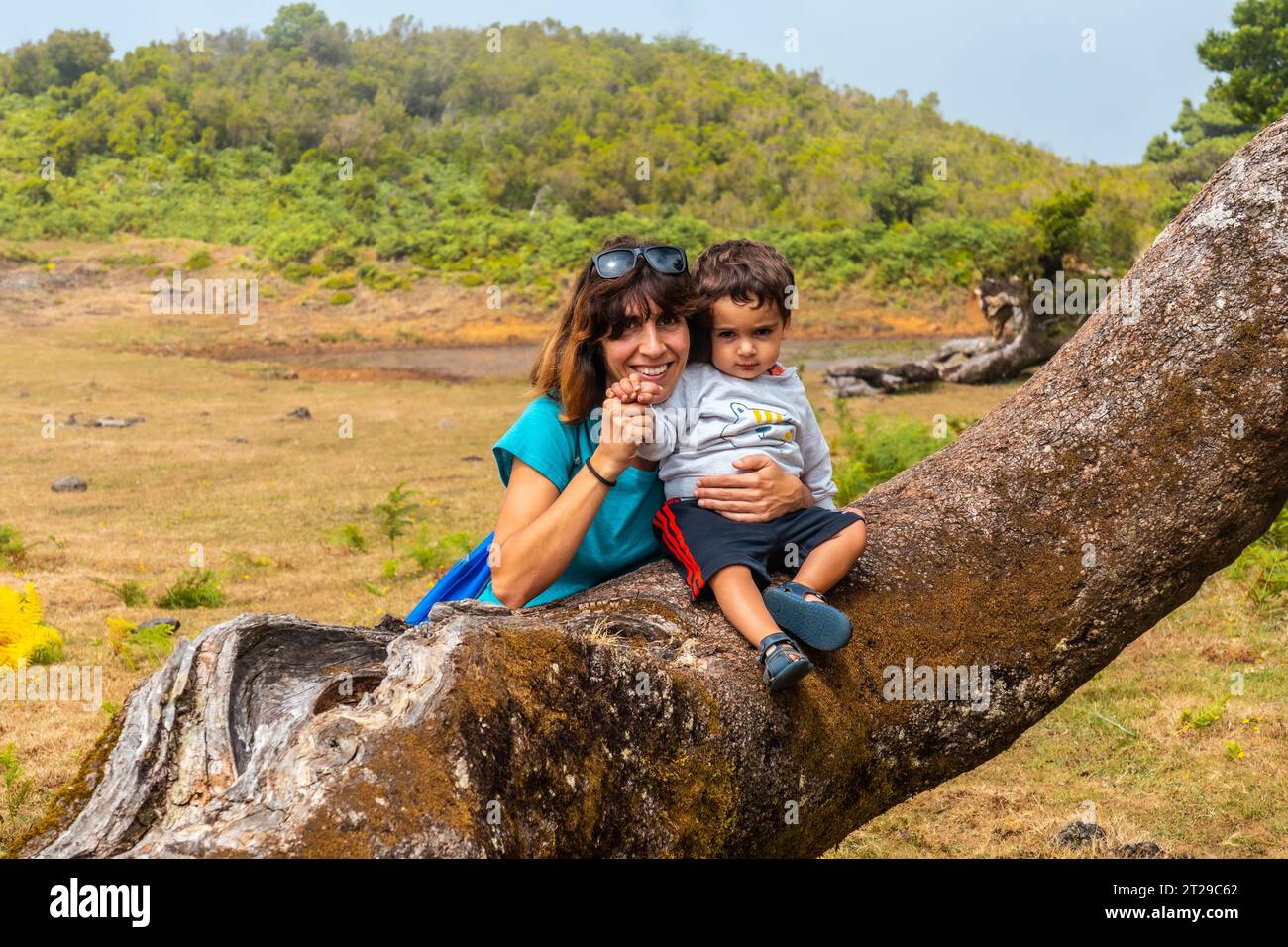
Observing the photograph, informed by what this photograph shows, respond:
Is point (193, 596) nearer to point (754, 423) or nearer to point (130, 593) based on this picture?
point (130, 593)

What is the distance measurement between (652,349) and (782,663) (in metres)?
0.92

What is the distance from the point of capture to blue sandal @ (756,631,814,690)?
2.59 m

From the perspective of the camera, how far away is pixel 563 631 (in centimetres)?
244

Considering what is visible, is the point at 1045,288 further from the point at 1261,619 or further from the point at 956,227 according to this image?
the point at 956,227

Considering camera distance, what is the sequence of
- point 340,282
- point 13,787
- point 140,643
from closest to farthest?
point 13,787 < point 140,643 < point 340,282

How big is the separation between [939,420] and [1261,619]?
297cm

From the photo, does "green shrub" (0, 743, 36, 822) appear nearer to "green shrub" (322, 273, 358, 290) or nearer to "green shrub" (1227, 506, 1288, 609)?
"green shrub" (1227, 506, 1288, 609)

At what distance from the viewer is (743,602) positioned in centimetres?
282

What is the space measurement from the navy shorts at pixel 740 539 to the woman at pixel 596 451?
0.15ft

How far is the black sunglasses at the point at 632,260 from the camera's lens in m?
3.06

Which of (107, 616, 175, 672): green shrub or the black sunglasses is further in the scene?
(107, 616, 175, 672): green shrub

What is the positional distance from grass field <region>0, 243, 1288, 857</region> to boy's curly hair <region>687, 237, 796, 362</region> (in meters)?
1.08

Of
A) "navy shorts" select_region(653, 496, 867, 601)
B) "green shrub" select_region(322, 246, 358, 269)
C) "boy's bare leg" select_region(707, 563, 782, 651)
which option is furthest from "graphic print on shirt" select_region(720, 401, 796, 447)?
"green shrub" select_region(322, 246, 358, 269)

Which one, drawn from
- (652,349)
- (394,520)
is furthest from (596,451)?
(394,520)
